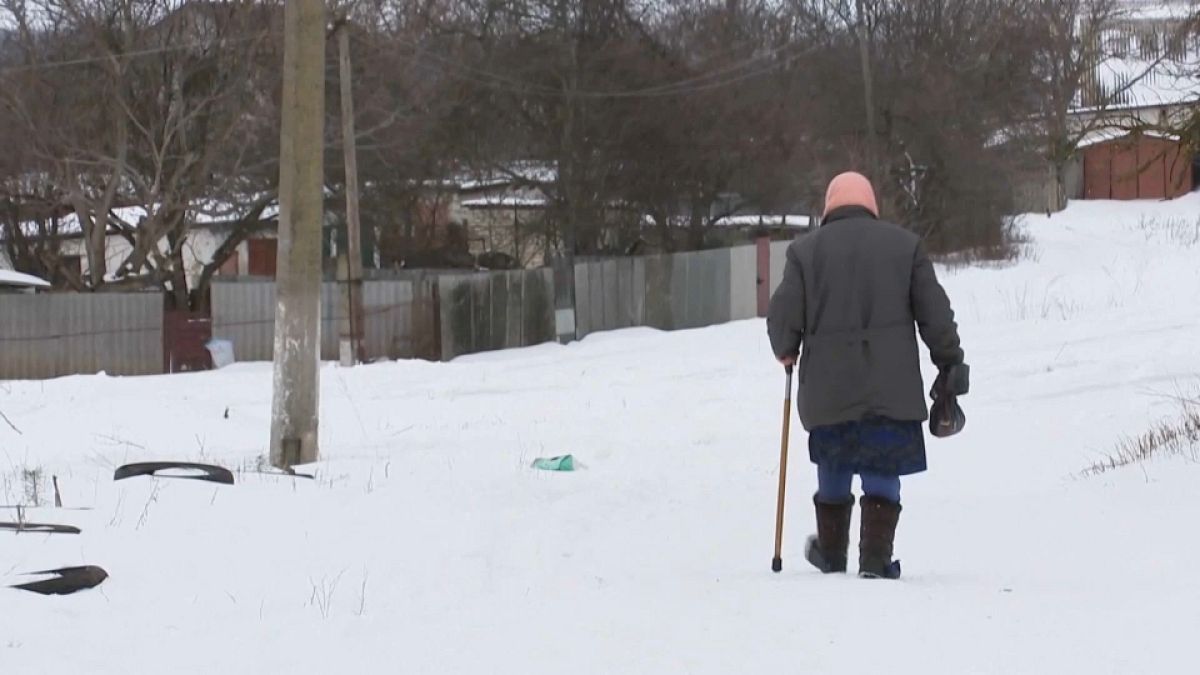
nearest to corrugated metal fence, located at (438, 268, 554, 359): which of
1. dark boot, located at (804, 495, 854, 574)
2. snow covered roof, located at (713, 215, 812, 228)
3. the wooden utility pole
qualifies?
the wooden utility pole

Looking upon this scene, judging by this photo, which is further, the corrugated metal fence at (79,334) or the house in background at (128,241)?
the house in background at (128,241)

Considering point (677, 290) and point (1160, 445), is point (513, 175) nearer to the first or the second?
point (677, 290)

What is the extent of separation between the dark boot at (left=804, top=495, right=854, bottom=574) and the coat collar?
1.16m

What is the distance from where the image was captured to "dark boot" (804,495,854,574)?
6.34 metres

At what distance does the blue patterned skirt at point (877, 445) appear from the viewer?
6.05m

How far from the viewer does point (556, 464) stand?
10.6 metres

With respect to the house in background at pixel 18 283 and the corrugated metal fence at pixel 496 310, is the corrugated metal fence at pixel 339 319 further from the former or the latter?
the house in background at pixel 18 283

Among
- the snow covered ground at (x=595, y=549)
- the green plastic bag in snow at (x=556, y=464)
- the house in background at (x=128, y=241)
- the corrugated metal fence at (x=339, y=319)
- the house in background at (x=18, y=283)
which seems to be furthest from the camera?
the house in background at (x=128, y=241)

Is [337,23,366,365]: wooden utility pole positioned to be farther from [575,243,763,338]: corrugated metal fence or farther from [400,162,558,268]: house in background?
[400,162,558,268]: house in background

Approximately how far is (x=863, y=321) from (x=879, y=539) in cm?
87

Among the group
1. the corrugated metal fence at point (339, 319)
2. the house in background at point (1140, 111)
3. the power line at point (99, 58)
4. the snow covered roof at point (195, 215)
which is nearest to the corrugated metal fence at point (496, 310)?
the corrugated metal fence at point (339, 319)

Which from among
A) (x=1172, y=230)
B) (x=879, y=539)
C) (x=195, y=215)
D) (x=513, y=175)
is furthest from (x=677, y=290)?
(x=879, y=539)

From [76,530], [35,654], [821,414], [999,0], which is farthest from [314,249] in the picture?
[999,0]

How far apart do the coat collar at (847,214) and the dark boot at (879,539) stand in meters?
1.15
